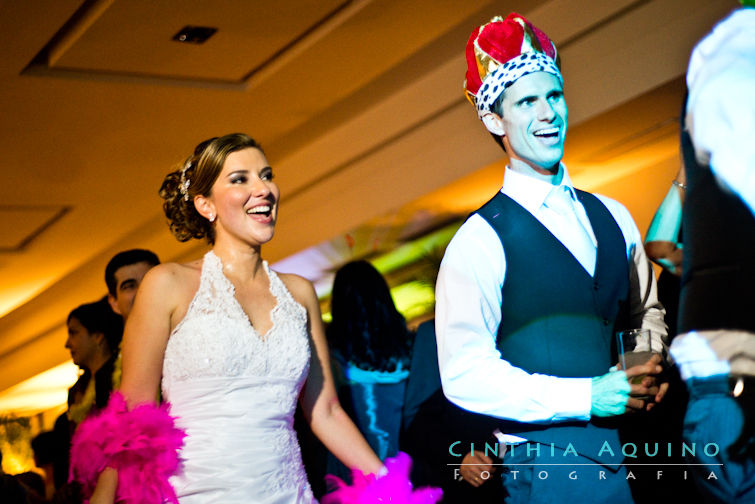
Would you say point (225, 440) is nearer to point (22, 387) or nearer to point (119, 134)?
point (119, 134)

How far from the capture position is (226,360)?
7.89ft

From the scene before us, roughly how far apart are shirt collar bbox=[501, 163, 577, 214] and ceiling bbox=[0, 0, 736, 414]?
217 cm

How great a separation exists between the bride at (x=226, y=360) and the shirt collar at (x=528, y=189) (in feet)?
2.31

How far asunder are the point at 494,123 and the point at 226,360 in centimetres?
90

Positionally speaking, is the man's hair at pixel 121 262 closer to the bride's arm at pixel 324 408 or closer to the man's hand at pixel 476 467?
the bride's arm at pixel 324 408

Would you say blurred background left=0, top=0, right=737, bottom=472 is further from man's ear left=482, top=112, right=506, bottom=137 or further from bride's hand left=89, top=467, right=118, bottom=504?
bride's hand left=89, top=467, right=118, bottom=504

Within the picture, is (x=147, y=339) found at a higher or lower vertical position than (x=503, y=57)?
lower

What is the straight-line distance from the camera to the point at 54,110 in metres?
5.37

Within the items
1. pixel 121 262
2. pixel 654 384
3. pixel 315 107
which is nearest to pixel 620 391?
pixel 654 384

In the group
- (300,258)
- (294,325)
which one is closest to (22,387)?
(300,258)

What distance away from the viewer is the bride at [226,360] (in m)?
2.33

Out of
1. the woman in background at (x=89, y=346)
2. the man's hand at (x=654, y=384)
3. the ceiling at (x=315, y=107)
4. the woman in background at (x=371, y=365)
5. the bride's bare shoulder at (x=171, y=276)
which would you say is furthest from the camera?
the ceiling at (x=315, y=107)

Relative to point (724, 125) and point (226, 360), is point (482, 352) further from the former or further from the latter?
point (724, 125)

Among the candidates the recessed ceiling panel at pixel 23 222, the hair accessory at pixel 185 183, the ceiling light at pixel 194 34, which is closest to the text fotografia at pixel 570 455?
the hair accessory at pixel 185 183
